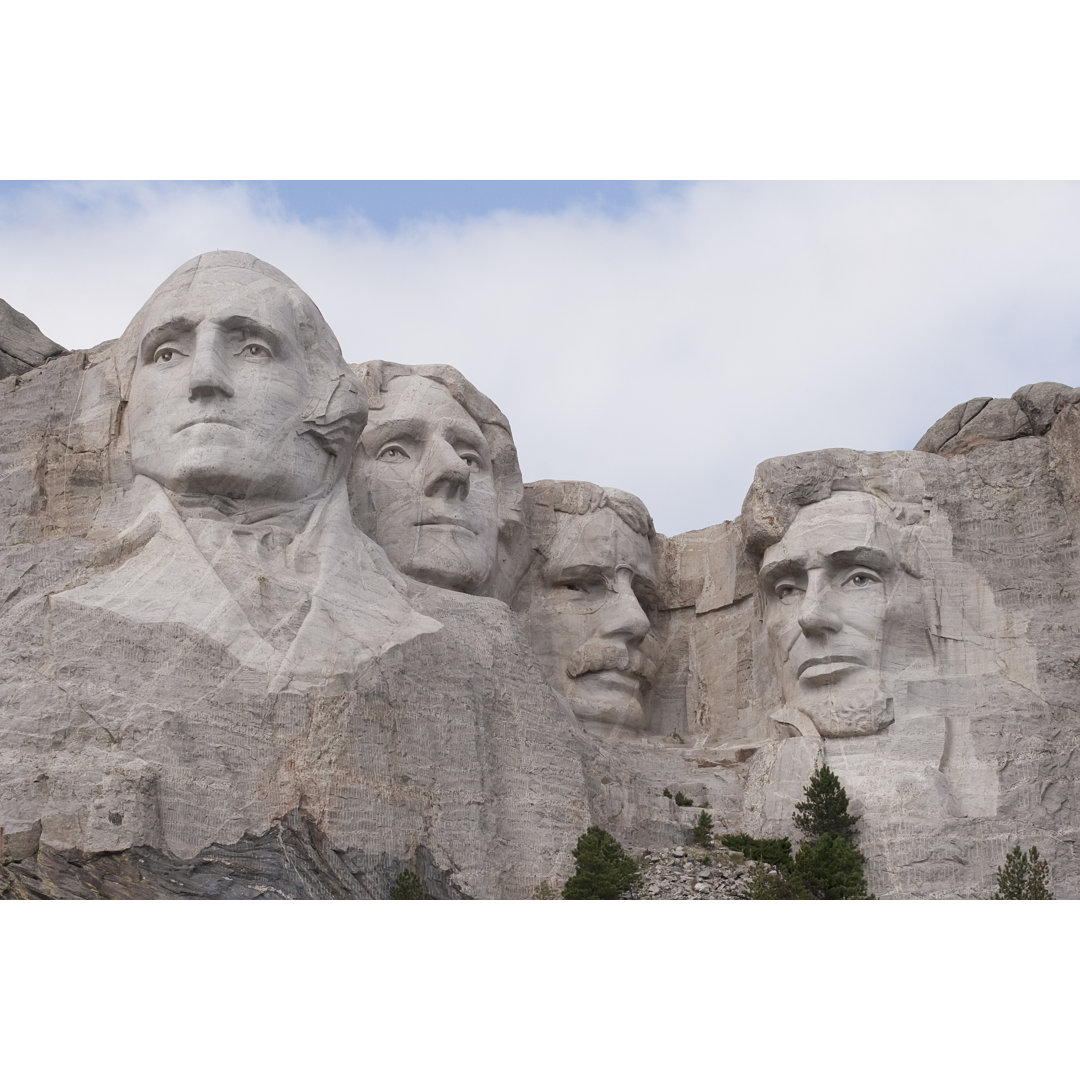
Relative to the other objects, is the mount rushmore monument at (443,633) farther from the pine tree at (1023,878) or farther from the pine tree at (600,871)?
the pine tree at (1023,878)

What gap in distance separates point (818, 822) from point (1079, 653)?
2606 mm

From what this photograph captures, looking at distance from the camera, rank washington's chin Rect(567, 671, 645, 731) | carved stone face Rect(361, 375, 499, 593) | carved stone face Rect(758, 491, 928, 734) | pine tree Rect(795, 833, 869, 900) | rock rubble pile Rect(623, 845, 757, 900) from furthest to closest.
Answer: washington's chin Rect(567, 671, 645, 731), carved stone face Rect(361, 375, 499, 593), carved stone face Rect(758, 491, 928, 734), pine tree Rect(795, 833, 869, 900), rock rubble pile Rect(623, 845, 757, 900)

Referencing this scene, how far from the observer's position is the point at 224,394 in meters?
17.0

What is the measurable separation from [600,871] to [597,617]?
13.5ft

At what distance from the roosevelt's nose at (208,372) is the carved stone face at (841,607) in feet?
14.9

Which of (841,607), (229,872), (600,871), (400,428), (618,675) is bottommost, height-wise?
(229,872)

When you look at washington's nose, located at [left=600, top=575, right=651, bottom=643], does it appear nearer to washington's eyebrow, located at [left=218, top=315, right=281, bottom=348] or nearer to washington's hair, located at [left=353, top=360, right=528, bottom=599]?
washington's hair, located at [left=353, top=360, right=528, bottom=599]

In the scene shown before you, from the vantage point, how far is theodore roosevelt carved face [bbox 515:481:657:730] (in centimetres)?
1930

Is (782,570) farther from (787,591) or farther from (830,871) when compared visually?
(830,871)

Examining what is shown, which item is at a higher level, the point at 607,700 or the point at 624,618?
the point at 624,618

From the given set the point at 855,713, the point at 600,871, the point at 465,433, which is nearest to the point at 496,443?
the point at 465,433

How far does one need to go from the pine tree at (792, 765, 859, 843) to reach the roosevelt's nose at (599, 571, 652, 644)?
8.74 feet

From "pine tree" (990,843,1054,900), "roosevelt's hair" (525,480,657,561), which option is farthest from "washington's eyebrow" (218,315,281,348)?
"pine tree" (990,843,1054,900)

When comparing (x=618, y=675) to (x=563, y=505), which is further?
(x=563, y=505)
